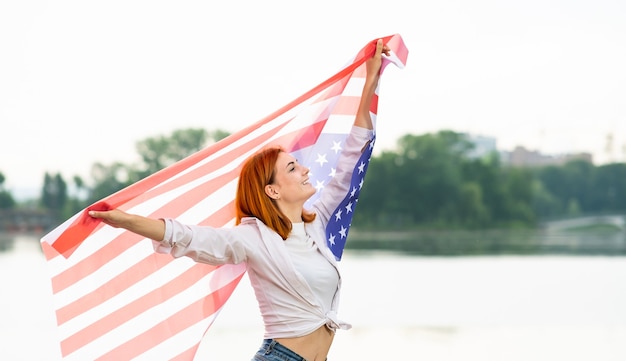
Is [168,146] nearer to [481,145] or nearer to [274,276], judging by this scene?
[481,145]

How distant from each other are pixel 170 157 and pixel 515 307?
39898 millimetres

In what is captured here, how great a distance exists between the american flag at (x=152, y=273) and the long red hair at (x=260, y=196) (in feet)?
1.16

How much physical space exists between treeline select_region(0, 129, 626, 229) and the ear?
1621 inches

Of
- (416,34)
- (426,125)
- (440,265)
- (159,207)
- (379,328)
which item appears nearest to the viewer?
(159,207)

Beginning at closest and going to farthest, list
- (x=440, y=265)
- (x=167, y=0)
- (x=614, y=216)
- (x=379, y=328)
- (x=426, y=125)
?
(x=379, y=328) → (x=440, y=265) → (x=167, y=0) → (x=614, y=216) → (x=426, y=125)

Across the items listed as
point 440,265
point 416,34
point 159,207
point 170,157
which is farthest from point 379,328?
point 170,157

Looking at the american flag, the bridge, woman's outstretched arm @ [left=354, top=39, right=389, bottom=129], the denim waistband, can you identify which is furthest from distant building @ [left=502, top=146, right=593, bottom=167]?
the denim waistband

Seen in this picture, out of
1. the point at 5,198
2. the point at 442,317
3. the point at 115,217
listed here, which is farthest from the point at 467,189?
the point at 115,217

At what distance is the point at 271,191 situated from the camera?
255 cm

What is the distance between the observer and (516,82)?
177ft

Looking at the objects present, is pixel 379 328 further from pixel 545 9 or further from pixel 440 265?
pixel 545 9

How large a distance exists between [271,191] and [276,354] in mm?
448

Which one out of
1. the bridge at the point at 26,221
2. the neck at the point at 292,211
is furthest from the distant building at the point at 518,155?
the neck at the point at 292,211

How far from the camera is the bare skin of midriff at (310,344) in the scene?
8.19 ft
